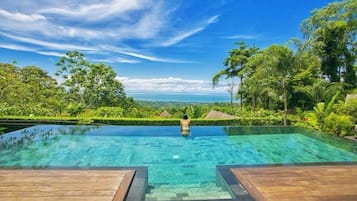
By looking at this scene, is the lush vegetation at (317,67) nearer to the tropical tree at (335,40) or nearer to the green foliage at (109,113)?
the tropical tree at (335,40)

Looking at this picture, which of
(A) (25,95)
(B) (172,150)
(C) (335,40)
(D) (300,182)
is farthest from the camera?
(C) (335,40)

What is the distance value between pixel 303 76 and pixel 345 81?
4.25 metres

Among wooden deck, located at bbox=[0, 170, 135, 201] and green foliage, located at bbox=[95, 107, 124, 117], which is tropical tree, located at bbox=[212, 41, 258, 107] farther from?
wooden deck, located at bbox=[0, 170, 135, 201]

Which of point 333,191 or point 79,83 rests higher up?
point 79,83

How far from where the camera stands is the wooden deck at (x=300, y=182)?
3266 mm

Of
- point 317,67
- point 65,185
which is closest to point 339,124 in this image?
point 65,185

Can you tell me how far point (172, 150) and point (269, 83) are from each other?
35.3 feet

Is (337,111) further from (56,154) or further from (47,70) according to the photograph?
(47,70)

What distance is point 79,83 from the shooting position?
24.9 meters

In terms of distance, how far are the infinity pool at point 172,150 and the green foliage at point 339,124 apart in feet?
2.97

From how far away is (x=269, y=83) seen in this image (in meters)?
16.6

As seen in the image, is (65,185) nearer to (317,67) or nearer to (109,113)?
(109,113)

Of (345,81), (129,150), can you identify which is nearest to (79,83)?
(129,150)

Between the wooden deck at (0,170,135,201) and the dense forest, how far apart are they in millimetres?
9403
